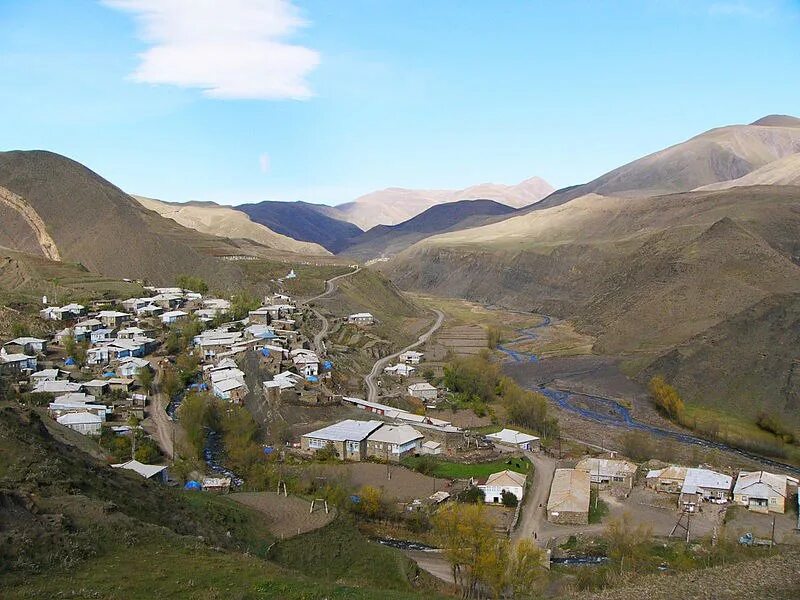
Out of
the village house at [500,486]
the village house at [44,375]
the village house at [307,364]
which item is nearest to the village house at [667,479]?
the village house at [500,486]

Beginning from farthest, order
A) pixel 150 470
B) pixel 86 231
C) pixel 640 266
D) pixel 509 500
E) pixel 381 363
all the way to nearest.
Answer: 1. pixel 640 266
2. pixel 86 231
3. pixel 381 363
4. pixel 509 500
5. pixel 150 470

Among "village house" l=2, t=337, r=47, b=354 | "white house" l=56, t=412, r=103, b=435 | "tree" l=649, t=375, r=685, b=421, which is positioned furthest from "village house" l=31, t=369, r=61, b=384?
"tree" l=649, t=375, r=685, b=421

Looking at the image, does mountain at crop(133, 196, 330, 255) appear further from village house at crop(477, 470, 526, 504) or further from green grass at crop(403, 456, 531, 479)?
village house at crop(477, 470, 526, 504)

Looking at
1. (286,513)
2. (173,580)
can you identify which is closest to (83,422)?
(286,513)

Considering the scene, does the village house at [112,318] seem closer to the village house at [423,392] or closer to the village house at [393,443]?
the village house at [423,392]

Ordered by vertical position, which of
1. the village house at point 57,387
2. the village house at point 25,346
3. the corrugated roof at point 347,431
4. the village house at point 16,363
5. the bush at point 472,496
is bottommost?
the bush at point 472,496

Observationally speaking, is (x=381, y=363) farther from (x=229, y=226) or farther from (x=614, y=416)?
(x=229, y=226)
